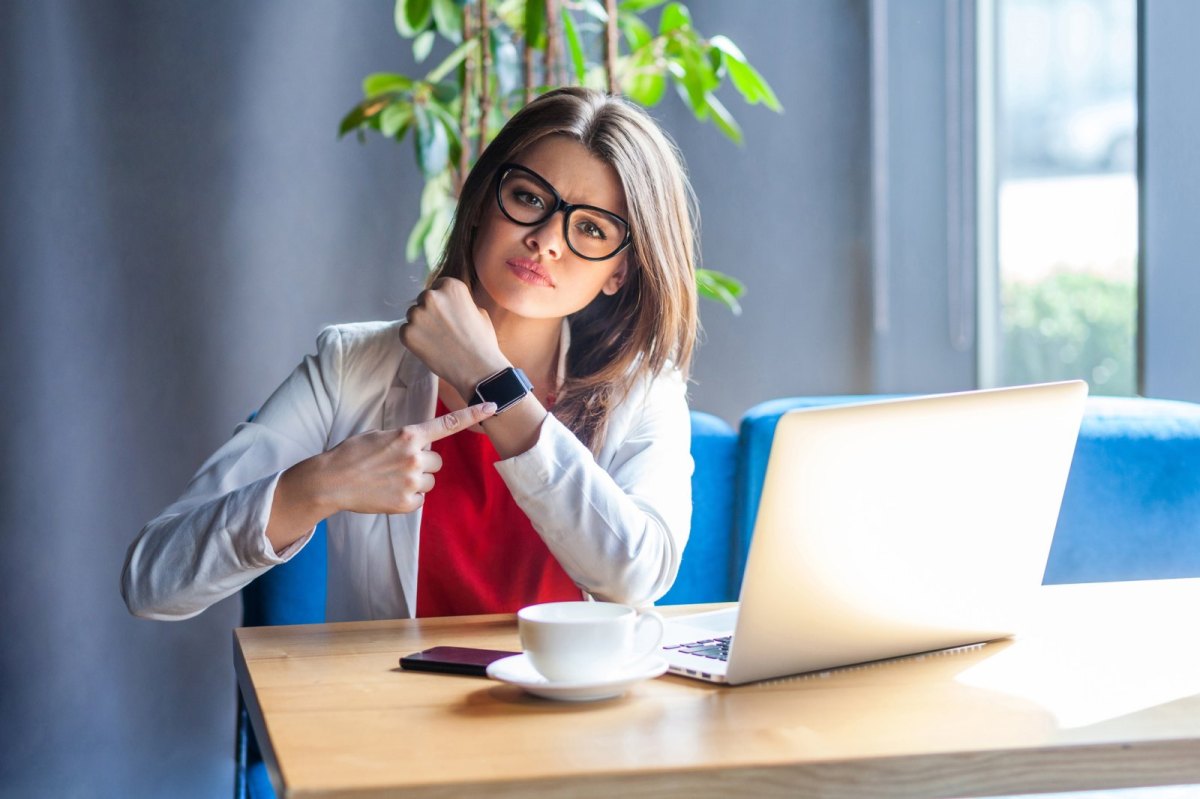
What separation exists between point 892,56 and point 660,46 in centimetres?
84

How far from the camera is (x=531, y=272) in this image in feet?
4.78

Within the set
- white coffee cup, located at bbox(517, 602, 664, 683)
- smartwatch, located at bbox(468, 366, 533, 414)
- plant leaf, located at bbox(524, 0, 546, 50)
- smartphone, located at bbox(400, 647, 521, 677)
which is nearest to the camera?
white coffee cup, located at bbox(517, 602, 664, 683)

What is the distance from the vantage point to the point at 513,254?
1465mm

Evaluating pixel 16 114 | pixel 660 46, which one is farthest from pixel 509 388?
pixel 16 114

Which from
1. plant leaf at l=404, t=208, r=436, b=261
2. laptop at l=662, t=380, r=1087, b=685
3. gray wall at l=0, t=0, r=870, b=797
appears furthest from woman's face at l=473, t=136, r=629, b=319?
gray wall at l=0, t=0, r=870, b=797

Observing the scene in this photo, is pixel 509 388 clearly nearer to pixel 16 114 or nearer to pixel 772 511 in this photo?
pixel 772 511

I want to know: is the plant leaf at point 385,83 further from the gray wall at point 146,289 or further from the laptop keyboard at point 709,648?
the laptop keyboard at point 709,648

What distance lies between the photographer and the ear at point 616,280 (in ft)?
5.29

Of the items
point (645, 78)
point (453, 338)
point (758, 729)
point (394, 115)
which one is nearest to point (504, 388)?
point (453, 338)

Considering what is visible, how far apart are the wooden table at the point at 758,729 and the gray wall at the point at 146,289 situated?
163cm

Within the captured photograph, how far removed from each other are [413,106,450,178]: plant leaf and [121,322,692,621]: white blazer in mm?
728

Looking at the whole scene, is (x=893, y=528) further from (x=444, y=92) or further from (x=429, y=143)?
(x=444, y=92)

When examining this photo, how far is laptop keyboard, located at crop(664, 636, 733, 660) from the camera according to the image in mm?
1025

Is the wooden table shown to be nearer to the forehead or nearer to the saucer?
the saucer
